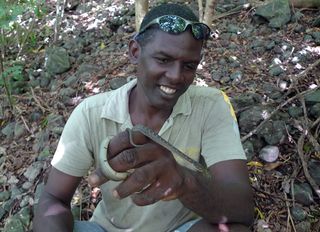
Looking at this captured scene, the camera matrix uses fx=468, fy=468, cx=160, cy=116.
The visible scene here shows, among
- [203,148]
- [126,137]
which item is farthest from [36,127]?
[126,137]

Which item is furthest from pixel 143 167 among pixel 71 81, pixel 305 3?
pixel 305 3

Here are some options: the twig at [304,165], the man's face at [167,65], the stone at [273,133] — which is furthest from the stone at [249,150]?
the man's face at [167,65]

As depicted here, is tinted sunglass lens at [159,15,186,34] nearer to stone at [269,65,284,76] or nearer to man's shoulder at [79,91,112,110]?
man's shoulder at [79,91,112,110]

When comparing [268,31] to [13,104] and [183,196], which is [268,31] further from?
[183,196]

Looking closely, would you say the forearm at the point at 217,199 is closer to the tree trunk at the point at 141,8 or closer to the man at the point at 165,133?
the man at the point at 165,133

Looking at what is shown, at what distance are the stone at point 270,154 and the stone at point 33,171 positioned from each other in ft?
5.67

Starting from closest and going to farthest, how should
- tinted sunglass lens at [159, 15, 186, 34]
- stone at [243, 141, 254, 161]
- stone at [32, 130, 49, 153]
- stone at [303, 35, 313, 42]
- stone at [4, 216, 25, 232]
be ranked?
tinted sunglass lens at [159, 15, 186, 34]
stone at [4, 216, 25, 232]
stone at [243, 141, 254, 161]
stone at [32, 130, 49, 153]
stone at [303, 35, 313, 42]

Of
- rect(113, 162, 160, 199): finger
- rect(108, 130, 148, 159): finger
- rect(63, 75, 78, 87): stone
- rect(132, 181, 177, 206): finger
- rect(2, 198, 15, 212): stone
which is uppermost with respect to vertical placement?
rect(108, 130, 148, 159): finger

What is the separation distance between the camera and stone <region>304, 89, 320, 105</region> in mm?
3674

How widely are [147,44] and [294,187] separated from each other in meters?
1.57

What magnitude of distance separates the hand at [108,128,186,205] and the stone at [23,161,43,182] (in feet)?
7.27

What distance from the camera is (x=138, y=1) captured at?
4.29 meters

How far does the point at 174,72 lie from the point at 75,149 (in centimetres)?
62

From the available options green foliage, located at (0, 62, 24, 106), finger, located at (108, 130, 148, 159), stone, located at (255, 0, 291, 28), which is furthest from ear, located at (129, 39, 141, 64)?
stone, located at (255, 0, 291, 28)
